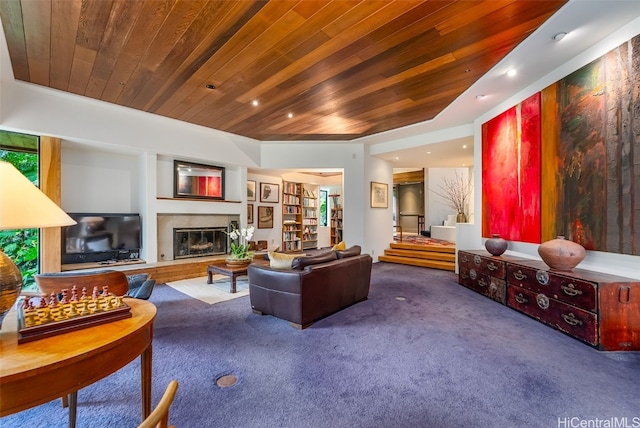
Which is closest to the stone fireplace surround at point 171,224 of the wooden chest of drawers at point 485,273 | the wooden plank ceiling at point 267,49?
the wooden plank ceiling at point 267,49

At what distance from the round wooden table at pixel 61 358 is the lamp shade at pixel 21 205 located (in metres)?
0.47

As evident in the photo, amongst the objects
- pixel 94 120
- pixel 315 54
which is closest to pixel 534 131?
pixel 315 54

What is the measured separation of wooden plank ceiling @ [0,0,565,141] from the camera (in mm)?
Answer: 2316

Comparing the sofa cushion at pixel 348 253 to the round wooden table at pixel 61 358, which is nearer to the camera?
the round wooden table at pixel 61 358

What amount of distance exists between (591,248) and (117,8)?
5006 millimetres

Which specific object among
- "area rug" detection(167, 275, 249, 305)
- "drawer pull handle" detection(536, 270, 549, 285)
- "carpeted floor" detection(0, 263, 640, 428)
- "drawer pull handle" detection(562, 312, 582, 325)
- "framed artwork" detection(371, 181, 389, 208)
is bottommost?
"carpeted floor" detection(0, 263, 640, 428)

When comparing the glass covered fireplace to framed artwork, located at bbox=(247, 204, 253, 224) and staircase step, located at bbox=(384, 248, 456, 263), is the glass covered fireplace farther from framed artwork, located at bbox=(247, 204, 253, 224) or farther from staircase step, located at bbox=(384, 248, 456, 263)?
staircase step, located at bbox=(384, 248, 456, 263)

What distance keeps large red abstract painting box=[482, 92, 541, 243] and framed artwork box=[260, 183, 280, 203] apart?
5202mm

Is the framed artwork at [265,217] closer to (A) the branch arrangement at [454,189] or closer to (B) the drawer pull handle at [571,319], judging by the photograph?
(A) the branch arrangement at [454,189]

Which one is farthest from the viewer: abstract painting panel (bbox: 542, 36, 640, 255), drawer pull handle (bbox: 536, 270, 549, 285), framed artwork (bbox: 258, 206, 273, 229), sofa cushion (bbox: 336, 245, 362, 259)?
framed artwork (bbox: 258, 206, 273, 229)

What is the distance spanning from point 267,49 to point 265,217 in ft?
17.4

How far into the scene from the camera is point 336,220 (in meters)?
10.3

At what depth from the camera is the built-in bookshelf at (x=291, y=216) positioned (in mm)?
8363

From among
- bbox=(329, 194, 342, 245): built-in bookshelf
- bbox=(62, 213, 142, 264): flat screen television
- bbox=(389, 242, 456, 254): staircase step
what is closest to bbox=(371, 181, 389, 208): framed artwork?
bbox=(389, 242, 456, 254): staircase step
